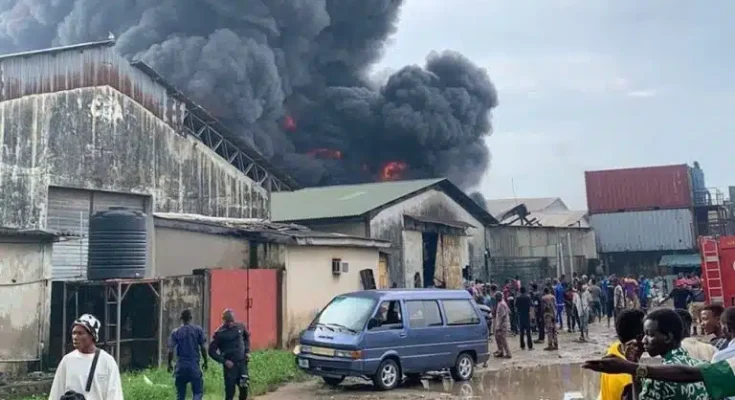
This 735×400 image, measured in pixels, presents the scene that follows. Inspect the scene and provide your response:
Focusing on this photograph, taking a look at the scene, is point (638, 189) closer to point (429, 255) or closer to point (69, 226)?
point (429, 255)

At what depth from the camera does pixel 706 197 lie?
35906mm

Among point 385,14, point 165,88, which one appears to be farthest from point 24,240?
point 385,14

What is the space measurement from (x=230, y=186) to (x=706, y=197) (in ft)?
88.3

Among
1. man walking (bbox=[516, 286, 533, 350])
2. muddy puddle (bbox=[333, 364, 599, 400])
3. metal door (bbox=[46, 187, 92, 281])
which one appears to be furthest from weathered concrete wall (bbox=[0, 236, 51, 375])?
man walking (bbox=[516, 286, 533, 350])

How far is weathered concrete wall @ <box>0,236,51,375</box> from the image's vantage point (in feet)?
37.5

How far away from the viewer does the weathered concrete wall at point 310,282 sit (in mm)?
15398

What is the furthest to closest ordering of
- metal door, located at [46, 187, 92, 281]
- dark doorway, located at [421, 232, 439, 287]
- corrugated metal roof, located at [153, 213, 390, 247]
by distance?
dark doorway, located at [421, 232, 439, 287] < corrugated metal roof, located at [153, 213, 390, 247] < metal door, located at [46, 187, 92, 281]

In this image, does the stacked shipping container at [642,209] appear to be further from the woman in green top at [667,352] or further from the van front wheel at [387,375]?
the woman in green top at [667,352]

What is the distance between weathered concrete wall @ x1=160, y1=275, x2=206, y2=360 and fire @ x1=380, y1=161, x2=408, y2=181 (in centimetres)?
3019

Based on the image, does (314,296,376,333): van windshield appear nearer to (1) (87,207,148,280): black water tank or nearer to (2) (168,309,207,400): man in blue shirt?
(2) (168,309,207,400): man in blue shirt

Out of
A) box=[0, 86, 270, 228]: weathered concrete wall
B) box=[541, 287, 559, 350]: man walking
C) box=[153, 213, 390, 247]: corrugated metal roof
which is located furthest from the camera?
box=[541, 287, 559, 350]: man walking

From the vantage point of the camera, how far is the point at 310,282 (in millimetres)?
16062

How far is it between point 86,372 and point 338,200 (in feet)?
65.7

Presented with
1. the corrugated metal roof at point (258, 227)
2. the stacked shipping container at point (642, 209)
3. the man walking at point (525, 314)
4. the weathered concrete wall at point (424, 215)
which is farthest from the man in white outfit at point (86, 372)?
the stacked shipping container at point (642, 209)
